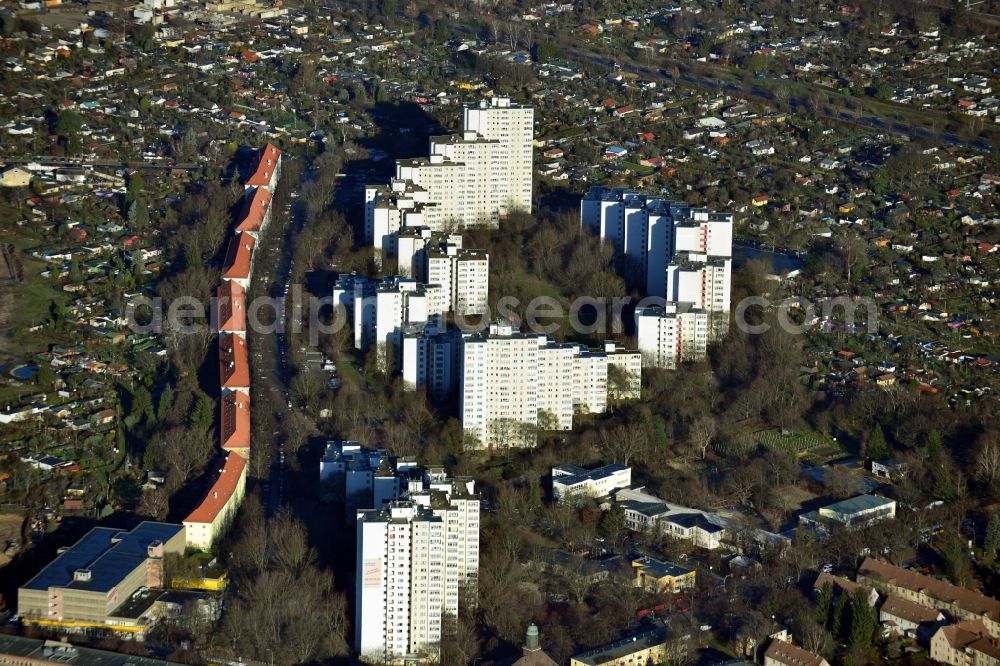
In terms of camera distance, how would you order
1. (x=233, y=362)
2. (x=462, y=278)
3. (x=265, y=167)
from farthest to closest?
1. (x=265, y=167)
2. (x=462, y=278)
3. (x=233, y=362)

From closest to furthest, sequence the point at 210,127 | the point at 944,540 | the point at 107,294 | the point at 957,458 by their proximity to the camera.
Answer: the point at 944,540
the point at 957,458
the point at 107,294
the point at 210,127

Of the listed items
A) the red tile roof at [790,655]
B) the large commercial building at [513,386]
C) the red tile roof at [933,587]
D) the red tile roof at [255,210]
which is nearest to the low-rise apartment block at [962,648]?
the red tile roof at [933,587]

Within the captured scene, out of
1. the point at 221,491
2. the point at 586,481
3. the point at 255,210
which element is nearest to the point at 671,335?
the point at 586,481

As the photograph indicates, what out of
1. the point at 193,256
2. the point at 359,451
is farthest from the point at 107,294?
the point at 359,451

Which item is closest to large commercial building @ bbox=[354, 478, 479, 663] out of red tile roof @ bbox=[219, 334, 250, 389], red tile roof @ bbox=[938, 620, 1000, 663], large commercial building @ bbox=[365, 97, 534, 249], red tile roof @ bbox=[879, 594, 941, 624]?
red tile roof @ bbox=[879, 594, 941, 624]

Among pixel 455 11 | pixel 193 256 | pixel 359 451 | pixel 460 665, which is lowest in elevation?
pixel 460 665

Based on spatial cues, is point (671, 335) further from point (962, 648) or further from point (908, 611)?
point (962, 648)

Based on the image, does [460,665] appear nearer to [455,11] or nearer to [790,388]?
[790,388]
